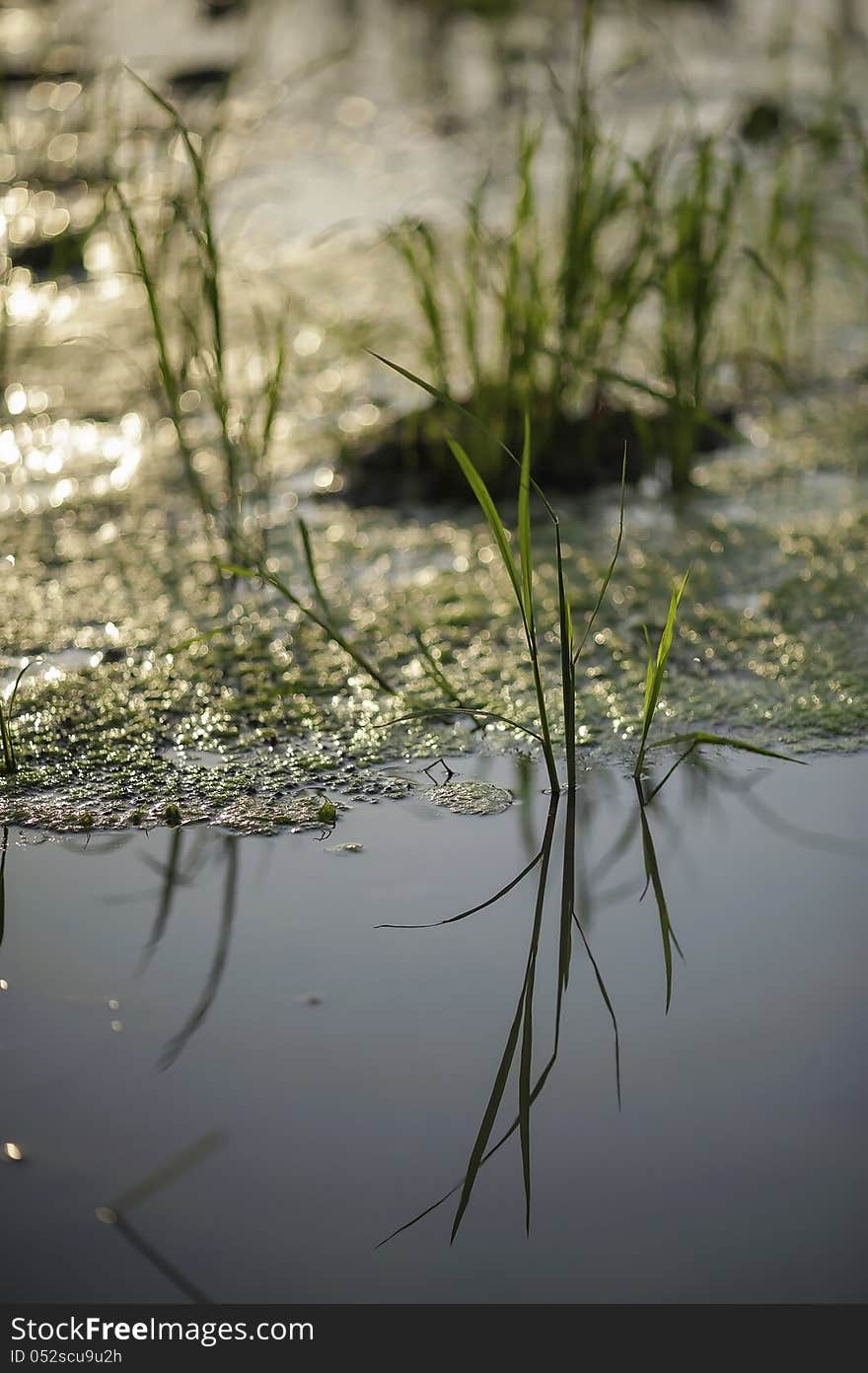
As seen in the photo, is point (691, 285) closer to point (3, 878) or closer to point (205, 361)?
point (205, 361)

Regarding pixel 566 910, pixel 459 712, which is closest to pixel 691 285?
pixel 459 712

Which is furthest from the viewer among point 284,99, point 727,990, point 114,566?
point 284,99

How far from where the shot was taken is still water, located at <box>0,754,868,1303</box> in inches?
35.4

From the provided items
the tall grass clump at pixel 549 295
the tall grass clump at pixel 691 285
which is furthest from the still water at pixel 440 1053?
the tall grass clump at pixel 691 285

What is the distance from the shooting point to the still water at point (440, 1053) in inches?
35.4

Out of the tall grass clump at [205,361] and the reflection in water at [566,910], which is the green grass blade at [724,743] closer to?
the reflection in water at [566,910]

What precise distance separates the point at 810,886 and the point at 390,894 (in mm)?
382

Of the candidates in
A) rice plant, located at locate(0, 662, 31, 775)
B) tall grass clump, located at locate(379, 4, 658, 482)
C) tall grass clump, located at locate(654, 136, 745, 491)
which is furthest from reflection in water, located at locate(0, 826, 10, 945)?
tall grass clump, located at locate(654, 136, 745, 491)

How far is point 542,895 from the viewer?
129cm

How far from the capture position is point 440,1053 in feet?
3.50

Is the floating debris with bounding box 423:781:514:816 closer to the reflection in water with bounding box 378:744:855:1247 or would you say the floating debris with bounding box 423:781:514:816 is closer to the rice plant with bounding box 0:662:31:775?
the reflection in water with bounding box 378:744:855:1247

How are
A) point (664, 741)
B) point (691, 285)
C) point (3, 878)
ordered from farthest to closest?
point (691, 285)
point (664, 741)
point (3, 878)
